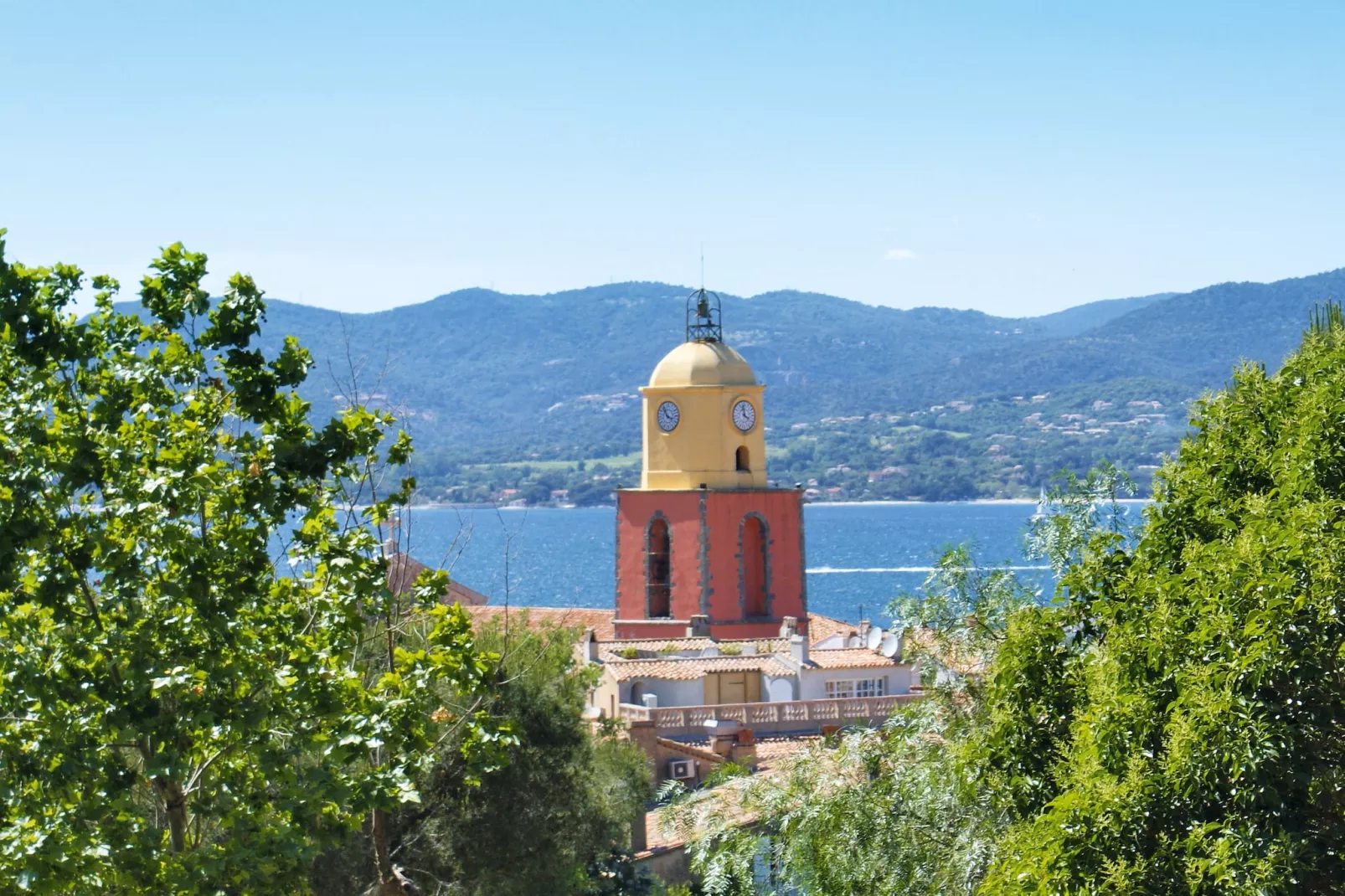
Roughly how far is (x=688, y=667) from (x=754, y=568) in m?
6.44

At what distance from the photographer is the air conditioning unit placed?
85.7 ft

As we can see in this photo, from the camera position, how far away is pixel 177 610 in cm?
1059

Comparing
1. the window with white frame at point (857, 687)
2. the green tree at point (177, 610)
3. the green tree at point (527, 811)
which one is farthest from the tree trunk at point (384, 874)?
the window with white frame at point (857, 687)

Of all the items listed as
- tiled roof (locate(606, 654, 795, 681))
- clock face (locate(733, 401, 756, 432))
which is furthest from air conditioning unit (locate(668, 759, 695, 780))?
clock face (locate(733, 401, 756, 432))

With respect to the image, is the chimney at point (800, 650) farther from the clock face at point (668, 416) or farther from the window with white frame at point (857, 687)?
the clock face at point (668, 416)

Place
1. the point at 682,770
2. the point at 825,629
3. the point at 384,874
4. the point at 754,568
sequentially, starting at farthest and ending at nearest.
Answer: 1. the point at 825,629
2. the point at 754,568
3. the point at 682,770
4. the point at 384,874

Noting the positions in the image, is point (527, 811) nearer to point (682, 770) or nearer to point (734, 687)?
point (682, 770)

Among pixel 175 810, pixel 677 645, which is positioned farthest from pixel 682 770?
pixel 175 810

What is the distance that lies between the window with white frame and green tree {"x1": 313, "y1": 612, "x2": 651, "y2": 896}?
8889 millimetres

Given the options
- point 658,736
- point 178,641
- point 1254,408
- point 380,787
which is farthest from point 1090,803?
point 658,736

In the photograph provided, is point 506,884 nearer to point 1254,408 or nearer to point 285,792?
point 285,792

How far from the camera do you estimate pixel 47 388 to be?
10.5 m

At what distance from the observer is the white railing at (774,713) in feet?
93.6

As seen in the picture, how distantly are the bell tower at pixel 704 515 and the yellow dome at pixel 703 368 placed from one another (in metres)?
0.02
